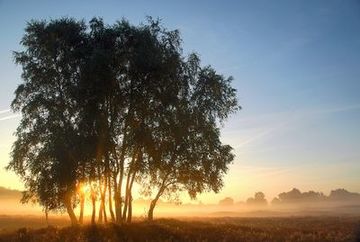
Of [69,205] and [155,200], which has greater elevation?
[155,200]

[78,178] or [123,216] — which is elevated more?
[78,178]

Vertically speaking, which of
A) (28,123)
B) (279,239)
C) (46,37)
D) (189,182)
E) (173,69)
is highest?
(46,37)

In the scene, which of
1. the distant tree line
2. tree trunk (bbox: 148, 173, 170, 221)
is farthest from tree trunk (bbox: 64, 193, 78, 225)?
tree trunk (bbox: 148, 173, 170, 221)

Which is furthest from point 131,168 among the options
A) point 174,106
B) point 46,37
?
point 46,37

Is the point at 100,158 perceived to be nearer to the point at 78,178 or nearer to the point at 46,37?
the point at 78,178

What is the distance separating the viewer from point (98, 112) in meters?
36.3

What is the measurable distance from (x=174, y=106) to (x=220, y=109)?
7730 millimetres

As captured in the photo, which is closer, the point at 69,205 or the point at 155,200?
the point at 69,205

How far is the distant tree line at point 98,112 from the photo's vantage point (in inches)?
1383

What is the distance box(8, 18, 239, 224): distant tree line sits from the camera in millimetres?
35125

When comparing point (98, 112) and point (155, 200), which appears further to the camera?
point (155, 200)

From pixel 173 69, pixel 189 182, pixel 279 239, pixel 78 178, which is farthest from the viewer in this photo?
pixel 189 182

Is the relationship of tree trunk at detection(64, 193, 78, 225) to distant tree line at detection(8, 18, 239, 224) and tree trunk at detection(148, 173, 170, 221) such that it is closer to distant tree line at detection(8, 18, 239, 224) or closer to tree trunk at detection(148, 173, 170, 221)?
distant tree line at detection(8, 18, 239, 224)

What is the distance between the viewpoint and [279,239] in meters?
30.8
